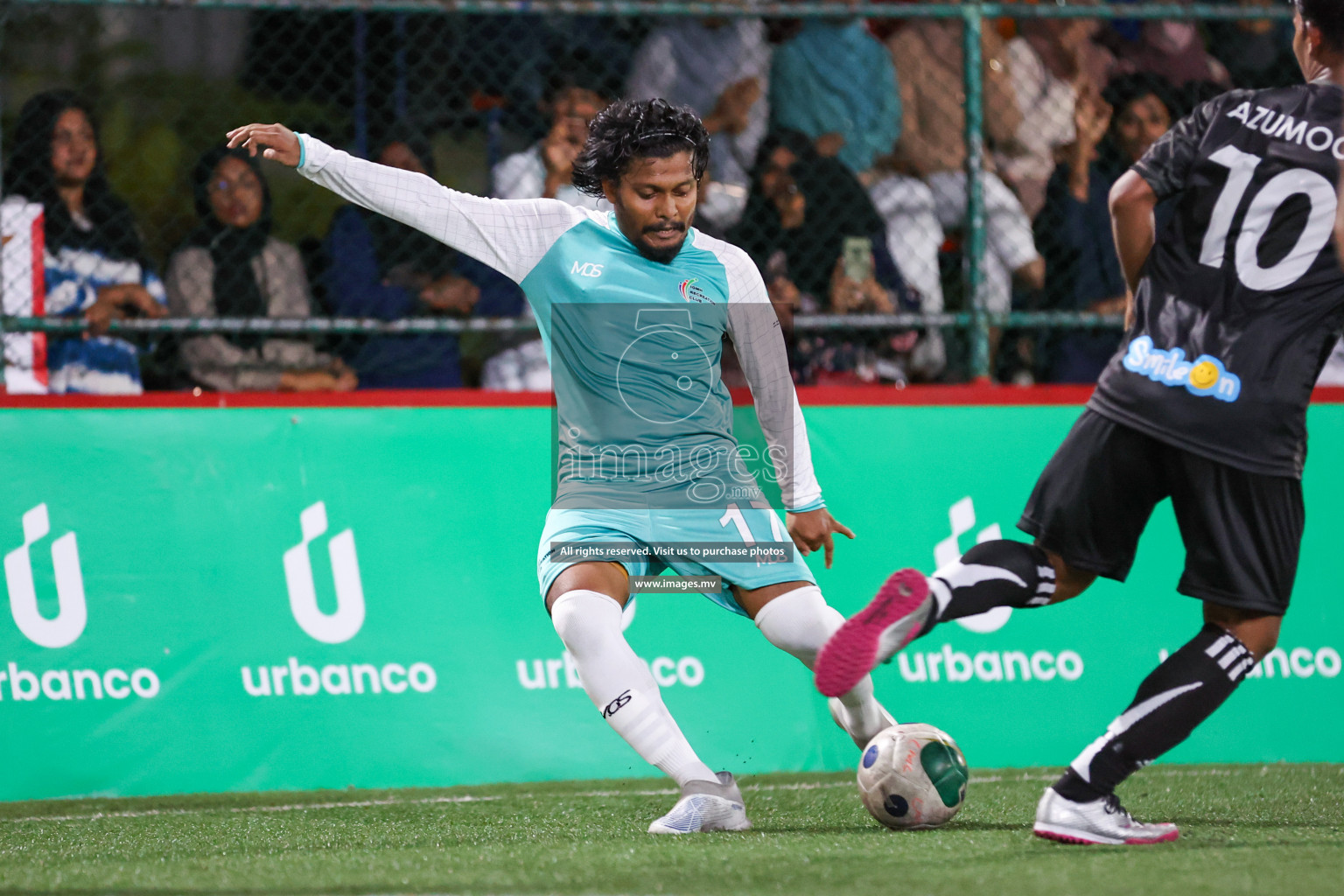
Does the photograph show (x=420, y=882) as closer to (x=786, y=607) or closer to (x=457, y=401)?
(x=786, y=607)

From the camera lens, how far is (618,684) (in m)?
3.83

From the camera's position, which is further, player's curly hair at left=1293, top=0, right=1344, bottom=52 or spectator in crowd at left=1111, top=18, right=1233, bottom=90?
spectator in crowd at left=1111, top=18, right=1233, bottom=90

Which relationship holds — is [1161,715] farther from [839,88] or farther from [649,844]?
[839,88]

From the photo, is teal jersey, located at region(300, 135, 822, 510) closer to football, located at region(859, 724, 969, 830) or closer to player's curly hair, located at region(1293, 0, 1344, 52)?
football, located at region(859, 724, 969, 830)

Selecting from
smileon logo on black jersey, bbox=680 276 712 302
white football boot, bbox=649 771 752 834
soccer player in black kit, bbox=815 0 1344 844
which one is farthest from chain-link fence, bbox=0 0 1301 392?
soccer player in black kit, bbox=815 0 1344 844

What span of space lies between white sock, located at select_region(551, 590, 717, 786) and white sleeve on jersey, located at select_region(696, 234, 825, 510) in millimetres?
671

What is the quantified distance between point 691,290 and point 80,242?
3080 millimetres

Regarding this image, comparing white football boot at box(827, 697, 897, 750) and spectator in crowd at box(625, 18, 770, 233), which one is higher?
spectator in crowd at box(625, 18, 770, 233)

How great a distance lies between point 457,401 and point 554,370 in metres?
1.25

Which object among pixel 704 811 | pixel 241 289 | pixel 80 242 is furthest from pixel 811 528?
pixel 80 242

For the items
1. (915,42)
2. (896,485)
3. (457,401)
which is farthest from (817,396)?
(915,42)

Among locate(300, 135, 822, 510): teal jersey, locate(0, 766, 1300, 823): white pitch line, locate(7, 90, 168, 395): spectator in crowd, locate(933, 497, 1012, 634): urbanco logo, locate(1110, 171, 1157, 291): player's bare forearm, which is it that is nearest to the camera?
locate(1110, 171, 1157, 291): player's bare forearm

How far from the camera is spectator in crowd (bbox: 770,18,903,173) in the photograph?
6762 mm

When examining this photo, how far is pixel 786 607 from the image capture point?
395cm
